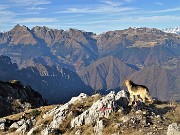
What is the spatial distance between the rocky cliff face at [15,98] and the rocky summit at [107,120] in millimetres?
46632

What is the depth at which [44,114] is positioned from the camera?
46.2 metres

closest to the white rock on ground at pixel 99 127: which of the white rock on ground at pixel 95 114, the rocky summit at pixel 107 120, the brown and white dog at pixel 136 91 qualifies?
the rocky summit at pixel 107 120

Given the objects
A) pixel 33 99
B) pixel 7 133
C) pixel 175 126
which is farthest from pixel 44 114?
pixel 33 99

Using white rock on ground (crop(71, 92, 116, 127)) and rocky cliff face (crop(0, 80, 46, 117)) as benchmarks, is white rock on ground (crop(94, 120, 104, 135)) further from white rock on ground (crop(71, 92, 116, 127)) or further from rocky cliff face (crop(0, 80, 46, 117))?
rocky cliff face (crop(0, 80, 46, 117))

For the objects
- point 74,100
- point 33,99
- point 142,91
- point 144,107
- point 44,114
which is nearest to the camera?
point 144,107

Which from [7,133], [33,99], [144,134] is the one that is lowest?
[33,99]

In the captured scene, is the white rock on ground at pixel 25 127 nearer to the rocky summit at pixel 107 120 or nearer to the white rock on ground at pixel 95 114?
the rocky summit at pixel 107 120

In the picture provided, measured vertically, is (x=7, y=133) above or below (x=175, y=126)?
below

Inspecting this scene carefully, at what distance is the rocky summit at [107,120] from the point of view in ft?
107

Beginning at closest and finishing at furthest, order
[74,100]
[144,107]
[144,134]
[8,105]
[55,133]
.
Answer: [144,134], [55,133], [144,107], [74,100], [8,105]

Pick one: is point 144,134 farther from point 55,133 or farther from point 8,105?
point 8,105

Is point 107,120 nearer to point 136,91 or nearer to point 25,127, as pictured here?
point 136,91

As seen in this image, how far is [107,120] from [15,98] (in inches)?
2657

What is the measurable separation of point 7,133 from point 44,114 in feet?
16.9
